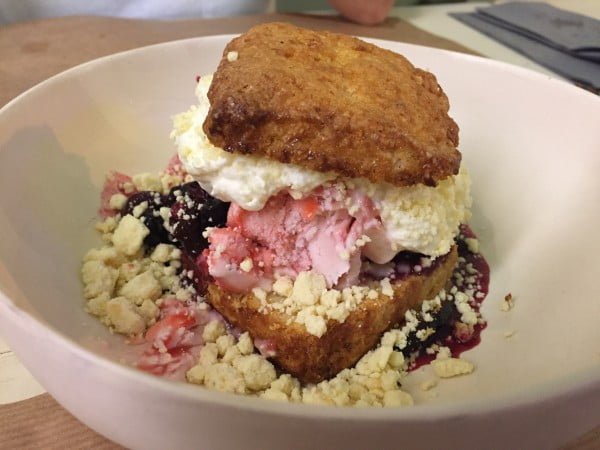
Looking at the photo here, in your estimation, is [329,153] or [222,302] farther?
[222,302]

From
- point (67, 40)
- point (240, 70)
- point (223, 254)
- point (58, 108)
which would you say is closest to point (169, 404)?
point (223, 254)

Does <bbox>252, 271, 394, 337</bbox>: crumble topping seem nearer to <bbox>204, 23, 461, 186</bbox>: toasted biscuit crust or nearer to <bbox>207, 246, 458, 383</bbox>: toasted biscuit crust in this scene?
<bbox>207, 246, 458, 383</bbox>: toasted biscuit crust

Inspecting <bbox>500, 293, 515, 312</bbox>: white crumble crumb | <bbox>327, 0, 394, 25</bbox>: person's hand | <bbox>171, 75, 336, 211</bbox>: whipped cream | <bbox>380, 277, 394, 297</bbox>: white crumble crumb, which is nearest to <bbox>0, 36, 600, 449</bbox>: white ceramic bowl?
<bbox>500, 293, 515, 312</bbox>: white crumble crumb

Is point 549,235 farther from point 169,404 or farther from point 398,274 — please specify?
point 169,404

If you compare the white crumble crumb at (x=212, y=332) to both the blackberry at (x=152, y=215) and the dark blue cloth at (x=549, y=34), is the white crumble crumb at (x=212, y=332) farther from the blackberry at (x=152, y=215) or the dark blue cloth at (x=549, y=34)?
the dark blue cloth at (x=549, y=34)

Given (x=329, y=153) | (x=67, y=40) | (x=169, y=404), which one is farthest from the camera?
(x=67, y=40)

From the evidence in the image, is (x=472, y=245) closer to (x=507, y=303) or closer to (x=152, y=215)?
(x=507, y=303)
